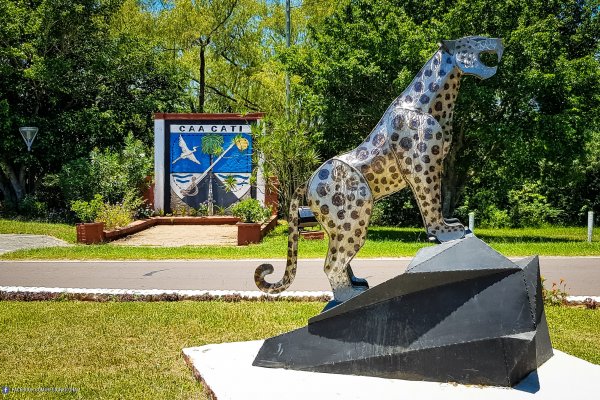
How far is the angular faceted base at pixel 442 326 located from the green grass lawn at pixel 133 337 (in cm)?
A: 114

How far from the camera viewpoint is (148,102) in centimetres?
2266

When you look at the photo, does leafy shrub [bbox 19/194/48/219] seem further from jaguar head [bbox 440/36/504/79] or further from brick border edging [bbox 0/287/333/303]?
jaguar head [bbox 440/36/504/79]

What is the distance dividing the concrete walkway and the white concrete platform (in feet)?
34.4

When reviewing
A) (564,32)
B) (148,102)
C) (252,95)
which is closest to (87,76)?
(148,102)

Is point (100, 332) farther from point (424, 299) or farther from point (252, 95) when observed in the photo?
point (252, 95)

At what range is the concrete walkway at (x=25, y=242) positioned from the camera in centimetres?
1405

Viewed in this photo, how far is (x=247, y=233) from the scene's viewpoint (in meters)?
14.8

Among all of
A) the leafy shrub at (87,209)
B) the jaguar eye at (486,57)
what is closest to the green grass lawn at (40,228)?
the leafy shrub at (87,209)

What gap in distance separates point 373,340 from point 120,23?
23.6 m

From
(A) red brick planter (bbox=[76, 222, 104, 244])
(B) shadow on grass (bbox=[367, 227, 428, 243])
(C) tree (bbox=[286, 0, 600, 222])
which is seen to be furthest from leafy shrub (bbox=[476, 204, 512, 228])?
(A) red brick planter (bbox=[76, 222, 104, 244])

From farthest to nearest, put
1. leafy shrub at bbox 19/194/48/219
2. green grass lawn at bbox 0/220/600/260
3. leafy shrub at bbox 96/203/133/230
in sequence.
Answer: leafy shrub at bbox 19/194/48/219
leafy shrub at bbox 96/203/133/230
green grass lawn at bbox 0/220/600/260

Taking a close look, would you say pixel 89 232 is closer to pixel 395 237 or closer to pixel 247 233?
pixel 247 233

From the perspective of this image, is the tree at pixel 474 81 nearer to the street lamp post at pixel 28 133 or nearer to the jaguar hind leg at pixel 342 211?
the street lamp post at pixel 28 133

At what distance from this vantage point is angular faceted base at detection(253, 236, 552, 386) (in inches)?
174
